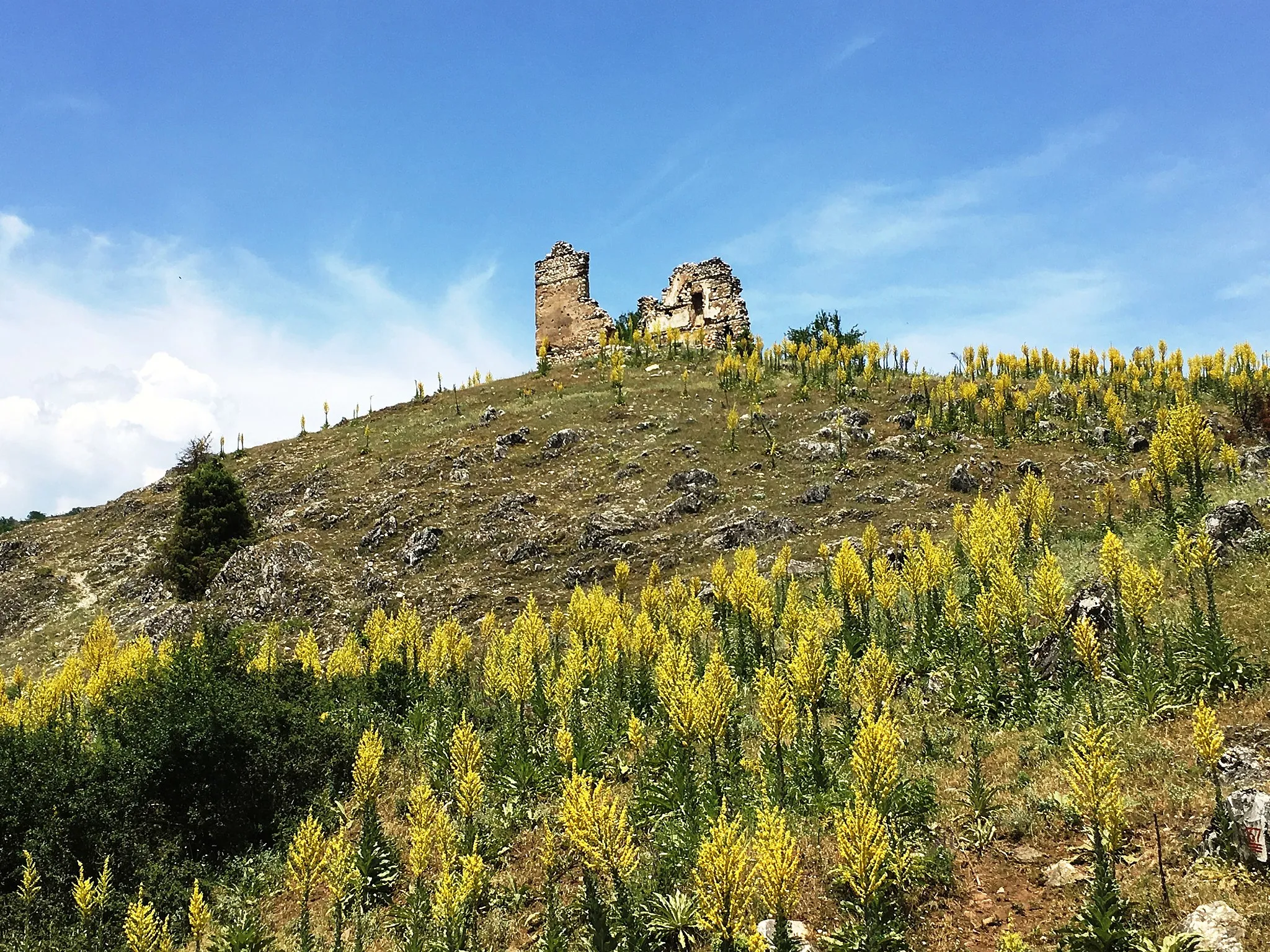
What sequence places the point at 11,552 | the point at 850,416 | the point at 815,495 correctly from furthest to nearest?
1. the point at 11,552
2. the point at 850,416
3. the point at 815,495

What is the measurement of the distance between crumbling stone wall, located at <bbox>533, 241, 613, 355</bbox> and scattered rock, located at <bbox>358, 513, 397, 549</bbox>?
27154mm

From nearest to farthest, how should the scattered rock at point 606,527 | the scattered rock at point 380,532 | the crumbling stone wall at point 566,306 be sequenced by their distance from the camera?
1. the scattered rock at point 606,527
2. the scattered rock at point 380,532
3. the crumbling stone wall at point 566,306

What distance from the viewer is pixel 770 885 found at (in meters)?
6.65

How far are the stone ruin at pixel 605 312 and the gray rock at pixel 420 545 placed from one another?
27.1 m

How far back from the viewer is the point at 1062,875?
7.73 metres

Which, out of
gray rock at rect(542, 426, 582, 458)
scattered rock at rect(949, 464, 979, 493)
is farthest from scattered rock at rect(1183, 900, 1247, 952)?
gray rock at rect(542, 426, 582, 458)

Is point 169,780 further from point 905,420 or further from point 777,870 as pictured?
point 905,420

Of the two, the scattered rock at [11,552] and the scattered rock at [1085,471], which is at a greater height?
the scattered rock at [11,552]

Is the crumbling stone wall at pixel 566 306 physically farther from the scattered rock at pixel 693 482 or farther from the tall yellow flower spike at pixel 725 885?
the tall yellow flower spike at pixel 725 885

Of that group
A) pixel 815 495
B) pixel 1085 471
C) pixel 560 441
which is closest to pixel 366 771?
pixel 815 495

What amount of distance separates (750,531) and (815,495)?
3382 mm

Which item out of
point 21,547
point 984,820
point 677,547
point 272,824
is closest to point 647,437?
point 677,547

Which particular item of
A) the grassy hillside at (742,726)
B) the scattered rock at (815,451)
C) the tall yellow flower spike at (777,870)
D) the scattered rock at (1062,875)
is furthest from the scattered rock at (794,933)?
Result: the scattered rock at (815,451)

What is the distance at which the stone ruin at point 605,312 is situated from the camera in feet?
179
